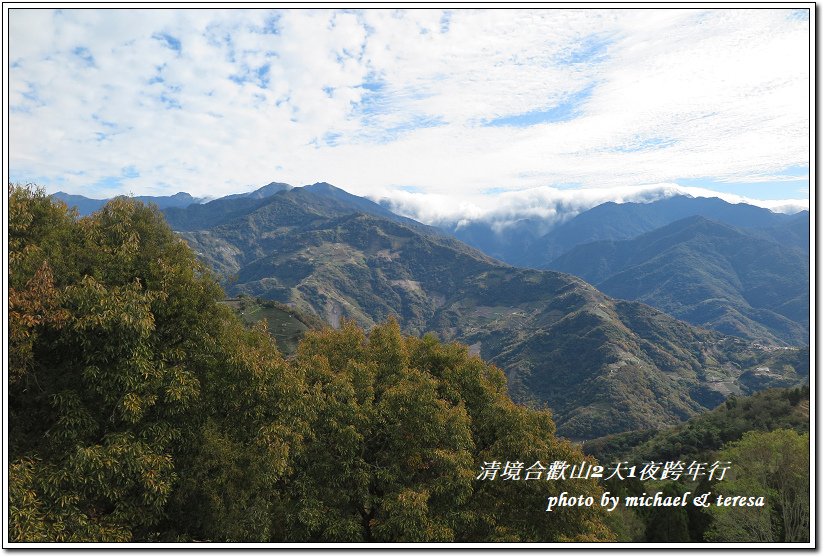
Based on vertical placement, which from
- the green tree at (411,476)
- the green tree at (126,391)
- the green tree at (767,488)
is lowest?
the green tree at (767,488)

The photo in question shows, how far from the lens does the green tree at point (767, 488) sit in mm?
18906

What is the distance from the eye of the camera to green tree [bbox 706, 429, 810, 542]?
1891 cm

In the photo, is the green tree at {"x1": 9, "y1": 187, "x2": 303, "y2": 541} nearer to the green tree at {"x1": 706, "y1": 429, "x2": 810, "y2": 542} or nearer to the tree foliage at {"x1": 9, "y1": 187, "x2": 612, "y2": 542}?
the tree foliage at {"x1": 9, "y1": 187, "x2": 612, "y2": 542}

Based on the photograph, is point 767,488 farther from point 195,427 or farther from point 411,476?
point 195,427

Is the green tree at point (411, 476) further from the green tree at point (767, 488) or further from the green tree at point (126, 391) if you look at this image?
the green tree at point (767, 488)

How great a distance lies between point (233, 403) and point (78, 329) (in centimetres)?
453

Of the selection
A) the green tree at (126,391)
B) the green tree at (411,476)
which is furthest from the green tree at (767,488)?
the green tree at (126,391)

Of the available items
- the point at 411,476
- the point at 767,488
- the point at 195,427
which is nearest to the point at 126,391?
the point at 195,427

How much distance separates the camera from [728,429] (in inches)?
3632

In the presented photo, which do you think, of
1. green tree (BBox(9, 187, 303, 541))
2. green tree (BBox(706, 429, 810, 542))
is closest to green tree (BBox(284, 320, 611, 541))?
green tree (BBox(9, 187, 303, 541))

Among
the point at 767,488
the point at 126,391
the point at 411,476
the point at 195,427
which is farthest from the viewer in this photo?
the point at 767,488

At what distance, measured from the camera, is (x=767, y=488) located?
2342cm
